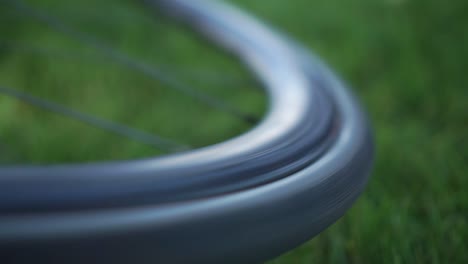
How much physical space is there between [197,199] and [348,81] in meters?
0.92

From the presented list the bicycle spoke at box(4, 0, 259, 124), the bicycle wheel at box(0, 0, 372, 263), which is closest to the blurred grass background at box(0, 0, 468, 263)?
the bicycle spoke at box(4, 0, 259, 124)

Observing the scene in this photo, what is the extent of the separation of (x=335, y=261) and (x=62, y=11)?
3.80 ft

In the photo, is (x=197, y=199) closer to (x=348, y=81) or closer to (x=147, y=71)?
(x=147, y=71)

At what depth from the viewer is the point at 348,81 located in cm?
122

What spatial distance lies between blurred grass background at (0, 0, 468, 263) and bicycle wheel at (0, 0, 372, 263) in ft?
0.82

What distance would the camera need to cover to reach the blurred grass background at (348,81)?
2.36 feet

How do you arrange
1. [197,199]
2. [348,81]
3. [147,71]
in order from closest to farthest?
[197,199], [147,71], [348,81]

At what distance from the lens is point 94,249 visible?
0.32 m

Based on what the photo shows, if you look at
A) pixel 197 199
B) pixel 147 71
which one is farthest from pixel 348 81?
pixel 197 199

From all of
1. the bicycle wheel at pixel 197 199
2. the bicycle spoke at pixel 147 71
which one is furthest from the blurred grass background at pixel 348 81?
the bicycle wheel at pixel 197 199

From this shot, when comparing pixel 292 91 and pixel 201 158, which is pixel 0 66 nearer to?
pixel 292 91

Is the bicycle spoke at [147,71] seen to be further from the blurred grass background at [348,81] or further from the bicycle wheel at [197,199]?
the bicycle wheel at [197,199]

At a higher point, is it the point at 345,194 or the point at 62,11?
the point at 62,11

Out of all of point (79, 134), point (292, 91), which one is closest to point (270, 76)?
point (292, 91)
